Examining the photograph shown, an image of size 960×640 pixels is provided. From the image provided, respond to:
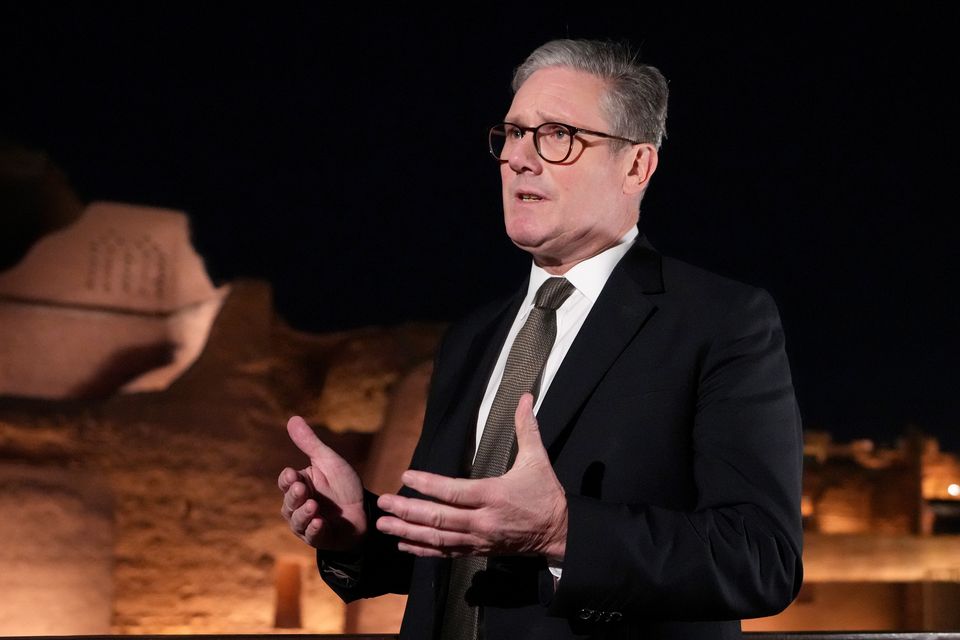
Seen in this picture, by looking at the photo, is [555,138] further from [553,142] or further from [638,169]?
[638,169]

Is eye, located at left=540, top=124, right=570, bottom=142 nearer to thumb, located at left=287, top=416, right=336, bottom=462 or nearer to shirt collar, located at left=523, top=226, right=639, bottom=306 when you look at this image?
shirt collar, located at left=523, top=226, right=639, bottom=306

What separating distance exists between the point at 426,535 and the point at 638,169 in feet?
2.65

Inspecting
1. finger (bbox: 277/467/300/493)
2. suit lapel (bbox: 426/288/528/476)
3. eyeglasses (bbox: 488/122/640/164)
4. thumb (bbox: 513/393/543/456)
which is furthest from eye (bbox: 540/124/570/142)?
finger (bbox: 277/467/300/493)

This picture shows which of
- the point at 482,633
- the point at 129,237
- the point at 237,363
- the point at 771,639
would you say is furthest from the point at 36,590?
the point at 482,633

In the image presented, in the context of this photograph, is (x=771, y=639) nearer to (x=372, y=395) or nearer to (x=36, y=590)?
(x=36, y=590)

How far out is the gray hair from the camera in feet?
5.77

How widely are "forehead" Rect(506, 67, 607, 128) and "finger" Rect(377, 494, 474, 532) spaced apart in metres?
0.75

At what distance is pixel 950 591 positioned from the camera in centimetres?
1544

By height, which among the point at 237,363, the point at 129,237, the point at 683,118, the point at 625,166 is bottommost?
the point at 625,166

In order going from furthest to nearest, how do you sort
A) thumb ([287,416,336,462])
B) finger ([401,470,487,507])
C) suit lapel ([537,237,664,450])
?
thumb ([287,416,336,462]) < suit lapel ([537,237,664,450]) < finger ([401,470,487,507])

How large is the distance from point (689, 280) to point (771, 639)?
1626mm

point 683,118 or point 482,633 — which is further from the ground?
point 683,118

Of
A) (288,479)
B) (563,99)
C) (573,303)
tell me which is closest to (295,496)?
(288,479)

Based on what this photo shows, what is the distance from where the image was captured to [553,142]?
1737mm
